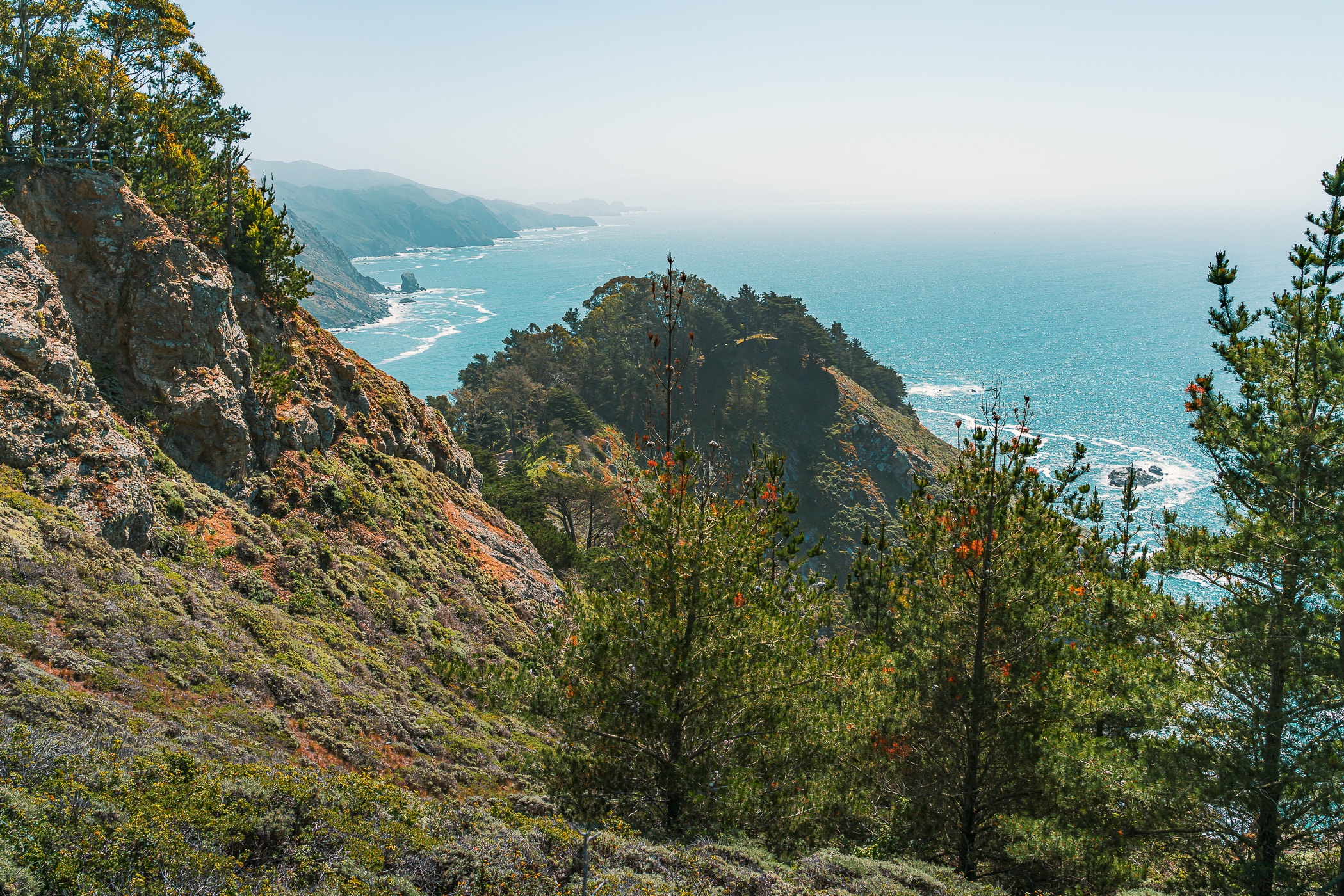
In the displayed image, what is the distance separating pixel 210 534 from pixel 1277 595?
19.3 m

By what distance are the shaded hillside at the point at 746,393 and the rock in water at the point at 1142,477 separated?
1624 cm

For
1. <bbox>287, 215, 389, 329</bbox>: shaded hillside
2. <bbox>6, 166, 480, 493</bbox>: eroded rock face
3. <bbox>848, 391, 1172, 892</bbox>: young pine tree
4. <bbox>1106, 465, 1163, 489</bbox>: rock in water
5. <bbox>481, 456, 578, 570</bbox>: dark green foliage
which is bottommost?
<bbox>1106, 465, 1163, 489</bbox>: rock in water

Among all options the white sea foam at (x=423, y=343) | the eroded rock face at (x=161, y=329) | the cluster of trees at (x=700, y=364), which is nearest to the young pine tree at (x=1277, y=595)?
the eroded rock face at (x=161, y=329)

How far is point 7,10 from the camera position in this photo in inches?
745

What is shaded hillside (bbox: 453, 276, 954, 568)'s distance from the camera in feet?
220

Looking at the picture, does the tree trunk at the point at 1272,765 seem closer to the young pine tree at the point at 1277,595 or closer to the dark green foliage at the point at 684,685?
the young pine tree at the point at 1277,595

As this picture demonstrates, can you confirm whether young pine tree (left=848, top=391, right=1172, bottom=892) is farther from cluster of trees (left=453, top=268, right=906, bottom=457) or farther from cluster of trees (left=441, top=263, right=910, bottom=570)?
cluster of trees (left=453, top=268, right=906, bottom=457)

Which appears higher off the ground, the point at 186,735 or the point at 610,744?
the point at 186,735

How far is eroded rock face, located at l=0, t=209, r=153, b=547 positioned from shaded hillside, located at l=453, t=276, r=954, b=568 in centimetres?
4659

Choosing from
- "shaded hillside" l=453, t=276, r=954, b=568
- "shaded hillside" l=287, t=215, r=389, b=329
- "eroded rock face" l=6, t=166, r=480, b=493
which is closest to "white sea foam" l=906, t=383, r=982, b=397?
"shaded hillside" l=453, t=276, r=954, b=568

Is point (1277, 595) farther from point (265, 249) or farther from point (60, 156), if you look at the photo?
point (60, 156)

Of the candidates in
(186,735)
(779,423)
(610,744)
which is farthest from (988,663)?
(779,423)

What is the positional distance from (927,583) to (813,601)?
2.00 m

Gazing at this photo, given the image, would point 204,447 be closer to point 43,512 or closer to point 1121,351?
point 43,512
